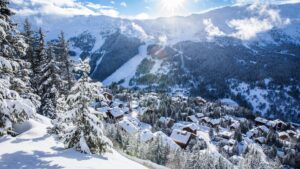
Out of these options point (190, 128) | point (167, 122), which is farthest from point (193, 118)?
point (190, 128)

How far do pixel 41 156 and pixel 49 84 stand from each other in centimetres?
1890

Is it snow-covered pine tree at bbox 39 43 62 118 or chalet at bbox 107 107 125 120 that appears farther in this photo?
chalet at bbox 107 107 125 120

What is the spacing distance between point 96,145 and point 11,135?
5134 millimetres

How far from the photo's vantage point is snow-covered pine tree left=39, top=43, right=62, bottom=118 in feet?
101

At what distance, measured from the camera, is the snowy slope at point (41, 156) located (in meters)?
12.4

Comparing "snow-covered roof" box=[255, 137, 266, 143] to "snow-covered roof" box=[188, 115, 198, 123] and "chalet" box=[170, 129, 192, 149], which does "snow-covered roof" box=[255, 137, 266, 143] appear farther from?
"chalet" box=[170, 129, 192, 149]

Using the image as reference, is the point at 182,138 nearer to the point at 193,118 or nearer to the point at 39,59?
the point at 193,118

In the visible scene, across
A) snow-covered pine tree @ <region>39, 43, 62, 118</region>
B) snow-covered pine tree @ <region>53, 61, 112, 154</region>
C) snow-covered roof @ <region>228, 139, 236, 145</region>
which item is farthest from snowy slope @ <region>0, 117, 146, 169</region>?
snow-covered roof @ <region>228, 139, 236, 145</region>

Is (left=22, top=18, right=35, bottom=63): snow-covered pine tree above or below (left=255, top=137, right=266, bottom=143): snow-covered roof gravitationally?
above

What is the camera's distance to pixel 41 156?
13734 millimetres

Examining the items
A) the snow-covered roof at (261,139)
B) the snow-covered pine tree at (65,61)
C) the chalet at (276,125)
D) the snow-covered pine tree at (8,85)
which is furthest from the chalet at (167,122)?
the snow-covered pine tree at (8,85)

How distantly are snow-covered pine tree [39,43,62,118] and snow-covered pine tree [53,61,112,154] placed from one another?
15.6 metres

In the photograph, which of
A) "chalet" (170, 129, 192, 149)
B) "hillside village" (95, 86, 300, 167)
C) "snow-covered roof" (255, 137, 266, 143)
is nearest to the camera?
"hillside village" (95, 86, 300, 167)

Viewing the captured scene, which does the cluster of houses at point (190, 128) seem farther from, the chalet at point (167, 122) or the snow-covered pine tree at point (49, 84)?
the snow-covered pine tree at point (49, 84)
